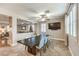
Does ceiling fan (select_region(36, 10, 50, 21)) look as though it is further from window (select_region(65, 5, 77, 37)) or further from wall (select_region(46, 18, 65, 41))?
window (select_region(65, 5, 77, 37))

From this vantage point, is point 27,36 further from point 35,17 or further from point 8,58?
point 8,58

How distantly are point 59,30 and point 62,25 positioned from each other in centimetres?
18

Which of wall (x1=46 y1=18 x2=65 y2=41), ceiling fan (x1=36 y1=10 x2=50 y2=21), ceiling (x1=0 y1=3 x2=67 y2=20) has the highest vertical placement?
ceiling (x1=0 y1=3 x2=67 y2=20)

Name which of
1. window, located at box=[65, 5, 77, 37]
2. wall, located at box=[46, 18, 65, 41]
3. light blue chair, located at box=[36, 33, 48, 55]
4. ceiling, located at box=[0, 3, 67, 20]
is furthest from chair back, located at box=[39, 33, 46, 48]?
window, located at box=[65, 5, 77, 37]

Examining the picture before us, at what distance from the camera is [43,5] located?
6.27 ft

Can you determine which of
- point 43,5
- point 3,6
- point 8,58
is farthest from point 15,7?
point 8,58

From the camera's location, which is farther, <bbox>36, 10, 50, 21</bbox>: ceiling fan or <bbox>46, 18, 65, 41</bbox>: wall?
<bbox>46, 18, 65, 41</bbox>: wall

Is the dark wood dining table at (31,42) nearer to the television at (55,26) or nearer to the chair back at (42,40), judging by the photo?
the chair back at (42,40)

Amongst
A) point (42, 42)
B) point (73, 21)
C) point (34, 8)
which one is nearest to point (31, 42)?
point (42, 42)

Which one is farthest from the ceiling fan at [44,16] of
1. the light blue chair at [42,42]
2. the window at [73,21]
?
the window at [73,21]

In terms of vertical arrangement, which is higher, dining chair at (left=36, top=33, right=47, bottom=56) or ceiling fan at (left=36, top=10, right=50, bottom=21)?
ceiling fan at (left=36, top=10, right=50, bottom=21)

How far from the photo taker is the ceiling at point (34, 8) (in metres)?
1.91

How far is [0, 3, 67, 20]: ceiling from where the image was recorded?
6.26 feet

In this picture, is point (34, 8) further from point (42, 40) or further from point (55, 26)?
point (42, 40)
